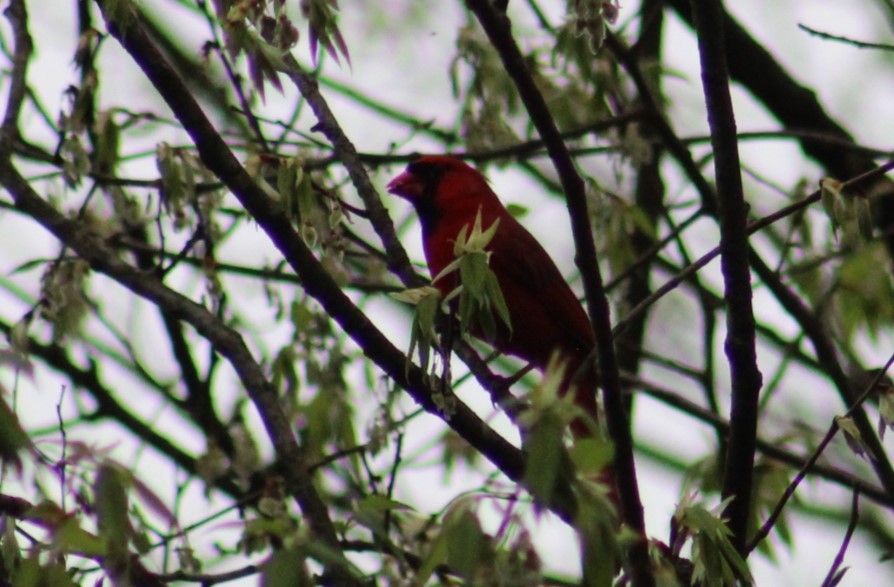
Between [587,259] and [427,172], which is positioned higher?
[427,172]

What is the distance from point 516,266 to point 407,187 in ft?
1.74

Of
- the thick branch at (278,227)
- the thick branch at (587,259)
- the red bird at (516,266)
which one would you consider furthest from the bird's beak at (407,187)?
the thick branch at (587,259)

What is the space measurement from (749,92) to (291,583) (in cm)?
361

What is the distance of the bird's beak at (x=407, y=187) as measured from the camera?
5.14m

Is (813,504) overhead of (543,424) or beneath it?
overhead

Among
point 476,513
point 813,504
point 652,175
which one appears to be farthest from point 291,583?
point 813,504

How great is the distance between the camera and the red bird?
4840 mm

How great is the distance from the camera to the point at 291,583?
7.06 ft

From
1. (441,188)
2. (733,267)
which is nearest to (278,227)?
(733,267)

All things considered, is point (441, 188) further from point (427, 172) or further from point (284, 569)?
point (284, 569)

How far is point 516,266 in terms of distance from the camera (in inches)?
195

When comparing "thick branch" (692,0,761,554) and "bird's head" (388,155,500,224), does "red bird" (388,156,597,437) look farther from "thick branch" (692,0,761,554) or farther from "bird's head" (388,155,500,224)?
"thick branch" (692,0,761,554)

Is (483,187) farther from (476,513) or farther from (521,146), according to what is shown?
(476,513)

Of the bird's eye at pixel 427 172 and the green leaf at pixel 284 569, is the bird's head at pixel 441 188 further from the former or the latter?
the green leaf at pixel 284 569
